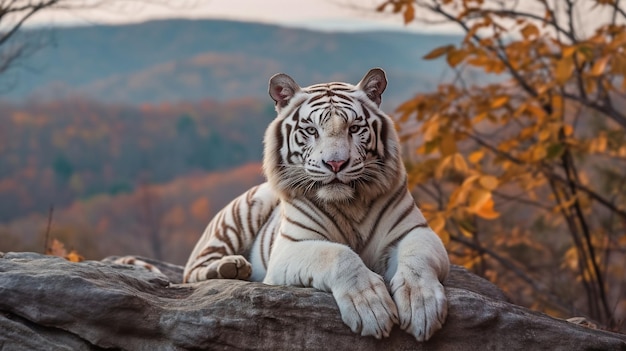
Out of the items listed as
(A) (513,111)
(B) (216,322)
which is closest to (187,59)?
(A) (513,111)

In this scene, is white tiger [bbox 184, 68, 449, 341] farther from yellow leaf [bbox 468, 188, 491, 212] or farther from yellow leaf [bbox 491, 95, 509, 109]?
yellow leaf [bbox 491, 95, 509, 109]

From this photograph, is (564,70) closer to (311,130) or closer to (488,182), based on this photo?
(488,182)

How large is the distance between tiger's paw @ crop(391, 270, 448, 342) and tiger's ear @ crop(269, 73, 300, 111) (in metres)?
1.11

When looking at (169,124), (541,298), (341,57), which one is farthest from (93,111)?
(541,298)

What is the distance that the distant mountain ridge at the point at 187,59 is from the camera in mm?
40000

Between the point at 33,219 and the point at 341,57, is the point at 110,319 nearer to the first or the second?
the point at 33,219

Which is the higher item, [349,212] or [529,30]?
[529,30]

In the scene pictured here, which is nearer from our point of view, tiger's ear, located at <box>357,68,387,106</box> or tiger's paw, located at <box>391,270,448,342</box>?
tiger's paw, located at <box>391,270,448,342</box>

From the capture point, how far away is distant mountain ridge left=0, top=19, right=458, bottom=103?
131 ft

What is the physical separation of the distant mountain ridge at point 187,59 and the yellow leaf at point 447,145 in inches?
1205

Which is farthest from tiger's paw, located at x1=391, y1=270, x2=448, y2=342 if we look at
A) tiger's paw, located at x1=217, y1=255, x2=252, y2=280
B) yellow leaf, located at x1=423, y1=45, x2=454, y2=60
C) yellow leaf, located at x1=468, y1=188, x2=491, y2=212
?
yellow leaf, located at x1=423, y1=45, x2=454, y2=60

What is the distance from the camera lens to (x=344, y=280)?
3002 millimetres

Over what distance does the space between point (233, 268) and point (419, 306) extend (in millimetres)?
1265

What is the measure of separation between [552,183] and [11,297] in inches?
203
